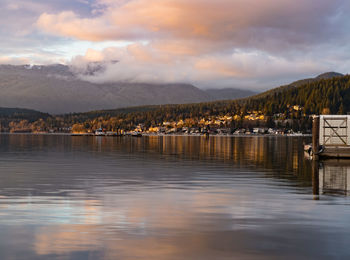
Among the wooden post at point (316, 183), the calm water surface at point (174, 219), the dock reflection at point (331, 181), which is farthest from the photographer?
the dock reflection at point (331, 181)

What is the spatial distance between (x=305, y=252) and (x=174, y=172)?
106 ft

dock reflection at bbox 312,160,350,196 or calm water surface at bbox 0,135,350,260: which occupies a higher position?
dock reflection at bbox 312,160,350,196

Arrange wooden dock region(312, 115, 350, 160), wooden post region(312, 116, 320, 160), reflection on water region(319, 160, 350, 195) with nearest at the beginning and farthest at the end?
reflection on water region(319, 160, 350, 195) → wooden post region(312, 116, 320, 160) → wooden dock region(312, 115, 350, 160)

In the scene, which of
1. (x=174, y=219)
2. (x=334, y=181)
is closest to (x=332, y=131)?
(x=334, y=181)

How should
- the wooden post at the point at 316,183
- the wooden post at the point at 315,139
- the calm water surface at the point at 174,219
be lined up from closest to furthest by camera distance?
the calm water surface at the point at 174,219
the wooden post at the point at 316,183
the wooden post at the point at 315,139

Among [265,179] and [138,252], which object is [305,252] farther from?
[265,179]

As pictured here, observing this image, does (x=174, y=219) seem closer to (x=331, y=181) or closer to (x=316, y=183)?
(x=316, y=183)

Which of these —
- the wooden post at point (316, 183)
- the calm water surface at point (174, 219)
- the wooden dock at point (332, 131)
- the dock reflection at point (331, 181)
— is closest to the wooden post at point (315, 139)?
the wooden dock at point (332, 131)

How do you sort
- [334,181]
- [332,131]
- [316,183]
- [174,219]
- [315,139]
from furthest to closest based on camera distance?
1. [332,131]
2. [315,139]
3. [334,181]
4. [316,183]
5. [174,219]

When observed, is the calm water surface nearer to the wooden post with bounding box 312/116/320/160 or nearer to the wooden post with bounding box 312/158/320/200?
the wooden post with bounding box 312/158/320/200

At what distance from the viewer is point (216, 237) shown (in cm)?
1848

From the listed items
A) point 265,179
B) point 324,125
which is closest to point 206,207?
point 265,179

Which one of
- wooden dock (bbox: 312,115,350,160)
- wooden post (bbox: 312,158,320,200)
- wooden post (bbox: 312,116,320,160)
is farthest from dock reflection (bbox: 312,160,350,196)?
wooden dock (bbox: 312,115,350,160)

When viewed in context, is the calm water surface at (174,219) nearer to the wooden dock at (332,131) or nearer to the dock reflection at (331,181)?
the dock reflection at (331,181)
